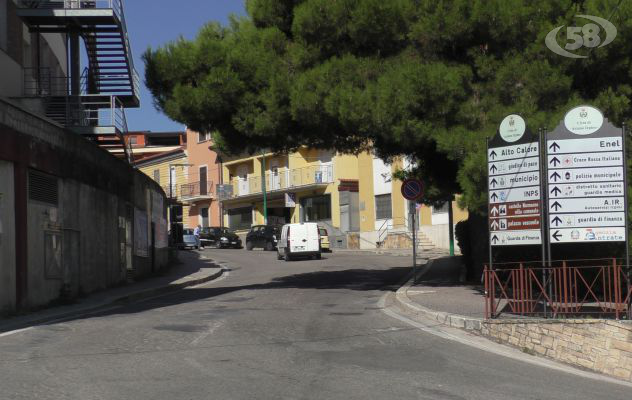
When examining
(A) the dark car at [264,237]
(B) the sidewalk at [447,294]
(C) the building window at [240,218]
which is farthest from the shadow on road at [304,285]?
(C) the building window at [240,218]

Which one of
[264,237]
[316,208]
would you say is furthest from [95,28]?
[316,208]

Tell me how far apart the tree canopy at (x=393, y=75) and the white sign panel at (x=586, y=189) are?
239 centimetres

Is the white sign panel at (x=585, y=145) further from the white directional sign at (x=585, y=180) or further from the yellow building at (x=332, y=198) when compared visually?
the yellow building at (x=332, y=198)

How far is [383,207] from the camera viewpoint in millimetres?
45406

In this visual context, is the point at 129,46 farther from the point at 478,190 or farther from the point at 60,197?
the point at 478,190

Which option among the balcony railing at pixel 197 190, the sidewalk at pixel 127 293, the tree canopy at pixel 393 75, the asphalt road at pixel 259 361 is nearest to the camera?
the asphalt road at pixel 259 361

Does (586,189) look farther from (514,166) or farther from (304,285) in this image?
(304,285)

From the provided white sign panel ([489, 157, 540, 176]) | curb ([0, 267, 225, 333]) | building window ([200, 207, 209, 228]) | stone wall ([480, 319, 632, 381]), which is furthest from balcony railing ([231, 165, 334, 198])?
stone wall ([480, 319, 632, 381])

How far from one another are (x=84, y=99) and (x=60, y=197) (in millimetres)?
4554

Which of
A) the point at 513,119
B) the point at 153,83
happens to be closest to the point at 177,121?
the point at 153,83

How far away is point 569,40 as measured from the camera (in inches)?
573

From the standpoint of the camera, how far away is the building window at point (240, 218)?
60.4 metres

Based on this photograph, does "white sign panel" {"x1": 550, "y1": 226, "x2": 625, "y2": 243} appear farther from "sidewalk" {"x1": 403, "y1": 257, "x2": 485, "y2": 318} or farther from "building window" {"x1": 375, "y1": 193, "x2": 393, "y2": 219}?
"building window" {"x1": 375, "y1": 193, "x2": 393, "y2": 219}

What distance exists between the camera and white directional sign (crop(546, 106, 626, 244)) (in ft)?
36.7
